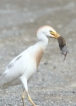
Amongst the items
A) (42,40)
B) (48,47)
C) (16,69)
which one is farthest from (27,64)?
(48,47)

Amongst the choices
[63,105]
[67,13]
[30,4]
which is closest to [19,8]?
[30,4]

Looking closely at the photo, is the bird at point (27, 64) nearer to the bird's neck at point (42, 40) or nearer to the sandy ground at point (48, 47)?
the bird's neck at point (42, 40)

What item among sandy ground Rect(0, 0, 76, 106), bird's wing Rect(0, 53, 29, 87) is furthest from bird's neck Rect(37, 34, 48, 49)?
sandy ground Rect(0, 0, 76, 106)

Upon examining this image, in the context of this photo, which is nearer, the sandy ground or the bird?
the bird

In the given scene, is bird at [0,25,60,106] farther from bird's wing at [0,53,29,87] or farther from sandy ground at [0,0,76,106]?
sandy ground at [0,0,76,106]

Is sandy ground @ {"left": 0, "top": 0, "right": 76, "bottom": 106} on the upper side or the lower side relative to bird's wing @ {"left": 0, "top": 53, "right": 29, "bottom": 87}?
upper

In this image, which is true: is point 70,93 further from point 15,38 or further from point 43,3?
point 43,3

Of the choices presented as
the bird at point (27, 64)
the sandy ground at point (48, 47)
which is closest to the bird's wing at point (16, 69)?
the bird at point (27, 64)

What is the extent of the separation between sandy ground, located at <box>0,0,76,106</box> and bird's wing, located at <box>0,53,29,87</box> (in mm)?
768

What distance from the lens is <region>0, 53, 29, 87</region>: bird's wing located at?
814cm

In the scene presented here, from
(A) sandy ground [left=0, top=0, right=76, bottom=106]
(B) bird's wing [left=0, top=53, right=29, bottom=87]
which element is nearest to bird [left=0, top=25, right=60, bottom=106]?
Answer: (B) bird's wing [left=0, top=53, right=29, bottom=87]

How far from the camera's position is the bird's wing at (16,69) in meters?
8.14

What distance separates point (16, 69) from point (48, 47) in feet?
28.5

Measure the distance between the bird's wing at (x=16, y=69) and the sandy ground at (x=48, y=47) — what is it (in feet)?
2.52
